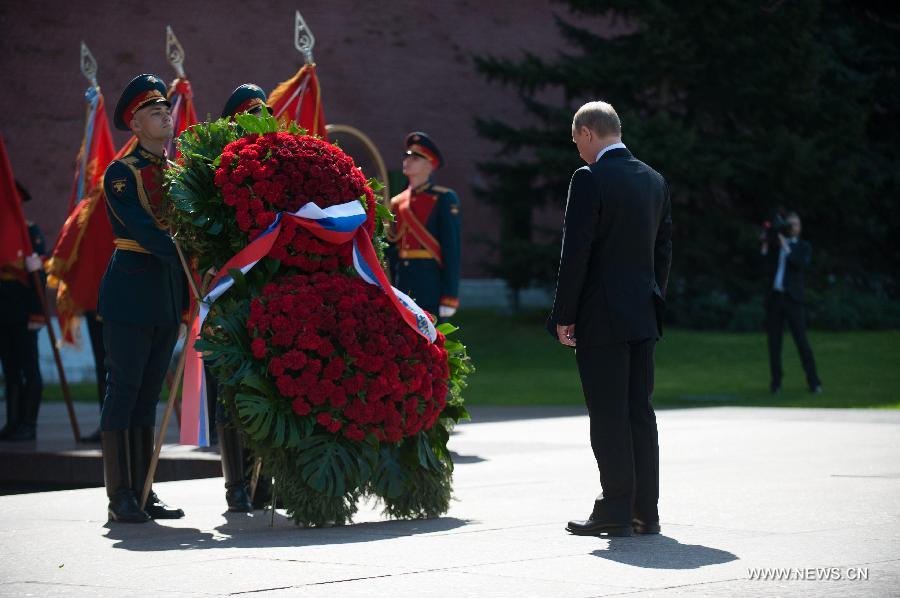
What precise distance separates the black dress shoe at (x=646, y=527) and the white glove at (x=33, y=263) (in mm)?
6700

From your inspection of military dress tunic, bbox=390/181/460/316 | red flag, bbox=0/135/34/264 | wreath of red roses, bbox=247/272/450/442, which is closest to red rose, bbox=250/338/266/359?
wreath of red roses, bbox=247/272/450/442

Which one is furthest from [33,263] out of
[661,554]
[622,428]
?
[661,554]

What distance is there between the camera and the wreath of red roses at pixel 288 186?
6801mm

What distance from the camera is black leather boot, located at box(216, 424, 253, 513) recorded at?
7.36 metres

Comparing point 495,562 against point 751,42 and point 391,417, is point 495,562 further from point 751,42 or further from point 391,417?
point 751,42

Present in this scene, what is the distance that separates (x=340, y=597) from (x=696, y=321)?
21.8 meters

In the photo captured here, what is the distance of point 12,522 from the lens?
6926 millimetres

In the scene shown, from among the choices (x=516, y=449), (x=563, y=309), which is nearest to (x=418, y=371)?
(x=563, y=309)

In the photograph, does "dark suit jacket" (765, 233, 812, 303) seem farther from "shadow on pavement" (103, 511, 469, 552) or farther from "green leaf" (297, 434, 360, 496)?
"green leaf" (297, 434, 360, 496)

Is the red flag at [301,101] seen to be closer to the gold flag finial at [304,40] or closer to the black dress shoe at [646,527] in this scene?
the gold flag finial at [304,40]

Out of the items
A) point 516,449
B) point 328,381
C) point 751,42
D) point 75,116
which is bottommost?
point 516,449

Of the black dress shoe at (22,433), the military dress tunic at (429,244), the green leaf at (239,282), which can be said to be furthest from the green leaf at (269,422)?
the black dress shoe at (22,433)

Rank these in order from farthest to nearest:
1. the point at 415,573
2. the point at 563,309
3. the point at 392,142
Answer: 1. the point at 392,142
2. the point at 563,309
3. the point at 415,573

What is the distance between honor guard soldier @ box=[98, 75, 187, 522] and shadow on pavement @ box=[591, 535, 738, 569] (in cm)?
239
